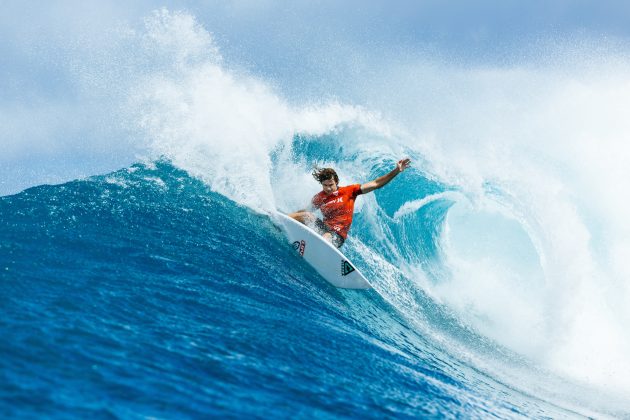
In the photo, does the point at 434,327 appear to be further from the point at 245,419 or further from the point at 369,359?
the point at 245,419

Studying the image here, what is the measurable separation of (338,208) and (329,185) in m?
0.41

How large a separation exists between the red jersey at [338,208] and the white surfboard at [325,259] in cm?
55

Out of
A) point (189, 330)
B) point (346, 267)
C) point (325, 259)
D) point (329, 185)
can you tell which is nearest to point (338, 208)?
point (329, 185)

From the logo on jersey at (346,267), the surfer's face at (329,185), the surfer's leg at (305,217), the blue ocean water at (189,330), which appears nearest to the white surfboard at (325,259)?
the logo on jersey at (346,267)

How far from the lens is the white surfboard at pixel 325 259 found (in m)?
7.75

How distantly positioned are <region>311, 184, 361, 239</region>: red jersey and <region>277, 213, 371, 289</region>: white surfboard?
21.7 inches

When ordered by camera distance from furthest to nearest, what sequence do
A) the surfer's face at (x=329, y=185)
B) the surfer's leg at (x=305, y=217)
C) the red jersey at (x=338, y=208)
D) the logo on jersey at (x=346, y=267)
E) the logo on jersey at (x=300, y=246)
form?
the surfer's leg at (x=305, y=217) → the red jersey at (x=338, y=208) → the surfer's face at (x=329, y=185) → the logo on jersey at (x=300, y=246) → the logo on jersey at (x=346, y=267)

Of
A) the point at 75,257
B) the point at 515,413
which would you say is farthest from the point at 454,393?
the point at 75,257

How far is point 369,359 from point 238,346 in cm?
150

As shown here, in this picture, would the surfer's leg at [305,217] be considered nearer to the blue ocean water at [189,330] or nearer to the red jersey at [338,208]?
the red jersey at [338,208]

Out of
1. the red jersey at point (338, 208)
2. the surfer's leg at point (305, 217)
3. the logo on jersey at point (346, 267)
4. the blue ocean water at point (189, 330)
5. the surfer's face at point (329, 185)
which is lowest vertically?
the blue ocean water at point (189, 330)

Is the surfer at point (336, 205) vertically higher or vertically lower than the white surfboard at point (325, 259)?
higher

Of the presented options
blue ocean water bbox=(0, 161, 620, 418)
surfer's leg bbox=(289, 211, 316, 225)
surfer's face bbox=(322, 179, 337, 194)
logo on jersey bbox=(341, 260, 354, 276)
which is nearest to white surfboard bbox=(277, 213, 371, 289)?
logo on jersey bbox=(341, 260, 354, 276)

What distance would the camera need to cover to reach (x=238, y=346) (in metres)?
4.37
